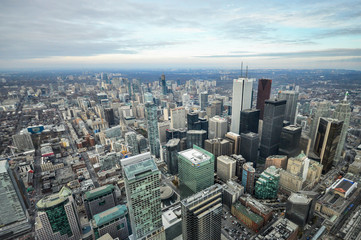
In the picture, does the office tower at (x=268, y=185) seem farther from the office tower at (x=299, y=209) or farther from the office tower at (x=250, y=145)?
the office tower at (x=250, y=145)

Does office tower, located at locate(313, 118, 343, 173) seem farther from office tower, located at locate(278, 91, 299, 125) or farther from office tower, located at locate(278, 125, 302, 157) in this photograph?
office tower, located at locate(278, 91, 299, 125)

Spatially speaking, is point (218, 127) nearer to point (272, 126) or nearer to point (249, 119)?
point (249, 119)

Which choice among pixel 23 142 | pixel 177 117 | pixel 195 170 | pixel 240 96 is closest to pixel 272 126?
pixel 240 96

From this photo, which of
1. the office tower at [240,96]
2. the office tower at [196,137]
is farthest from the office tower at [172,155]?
the office tower at [240,96]

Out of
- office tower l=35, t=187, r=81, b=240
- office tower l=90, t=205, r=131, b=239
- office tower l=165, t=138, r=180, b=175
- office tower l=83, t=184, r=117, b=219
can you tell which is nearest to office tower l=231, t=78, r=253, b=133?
office tower l=165, t=138, r=180, b=175

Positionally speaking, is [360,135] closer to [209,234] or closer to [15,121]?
[209,234]

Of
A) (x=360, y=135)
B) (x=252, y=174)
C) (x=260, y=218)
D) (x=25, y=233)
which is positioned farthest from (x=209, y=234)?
(x=360, y=135)
